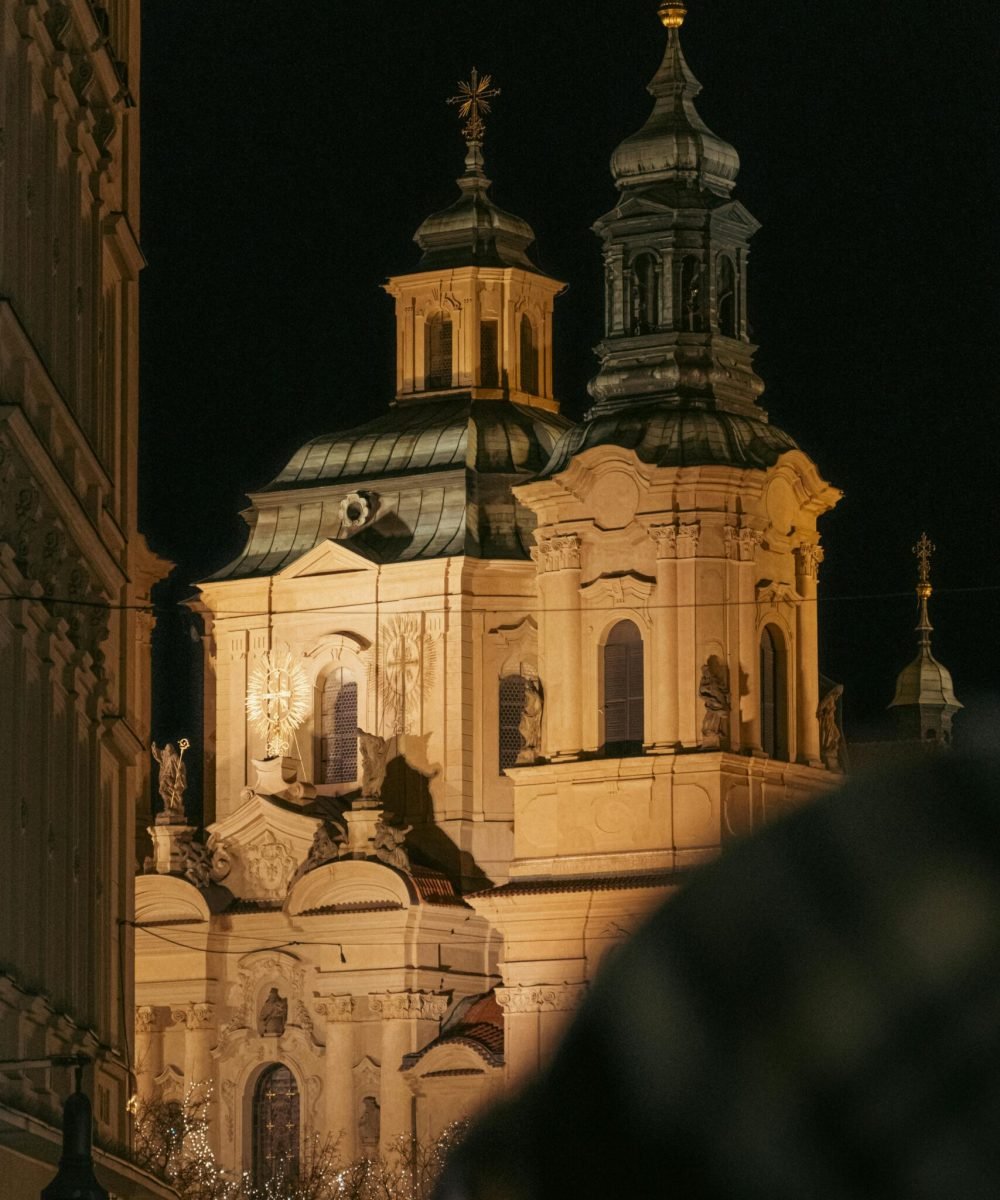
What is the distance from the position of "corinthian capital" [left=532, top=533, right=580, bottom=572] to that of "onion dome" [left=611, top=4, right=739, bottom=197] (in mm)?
7529

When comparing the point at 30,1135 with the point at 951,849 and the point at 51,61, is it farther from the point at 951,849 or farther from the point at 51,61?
the point at 951,849

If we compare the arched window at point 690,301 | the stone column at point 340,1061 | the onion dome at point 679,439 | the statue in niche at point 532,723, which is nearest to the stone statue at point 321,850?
the stone column at point 340,1061

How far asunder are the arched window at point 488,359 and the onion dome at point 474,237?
152 cm

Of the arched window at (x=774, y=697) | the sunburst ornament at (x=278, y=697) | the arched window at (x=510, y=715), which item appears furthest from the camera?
the sunburst ornament at (x=278, y=697)

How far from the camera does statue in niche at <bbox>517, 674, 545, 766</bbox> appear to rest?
64.8m

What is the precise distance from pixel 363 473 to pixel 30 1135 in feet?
174

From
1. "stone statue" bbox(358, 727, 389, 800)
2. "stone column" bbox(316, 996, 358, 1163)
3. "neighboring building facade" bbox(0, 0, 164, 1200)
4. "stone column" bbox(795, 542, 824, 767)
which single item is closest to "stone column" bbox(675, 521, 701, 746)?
"stone column" bbox(795, 542, 824, 767)

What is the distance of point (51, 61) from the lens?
24.6 metres

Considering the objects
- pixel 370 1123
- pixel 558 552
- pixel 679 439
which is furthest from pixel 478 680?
pixel 370 1123

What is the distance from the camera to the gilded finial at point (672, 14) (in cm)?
7112

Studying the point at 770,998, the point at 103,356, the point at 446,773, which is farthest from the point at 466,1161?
the point at 446,773

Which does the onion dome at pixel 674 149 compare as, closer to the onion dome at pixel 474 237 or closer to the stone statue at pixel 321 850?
the onion dome at pixel 474 237

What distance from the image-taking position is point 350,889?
6844 centimetres

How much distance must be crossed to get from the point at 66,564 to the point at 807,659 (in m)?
42.0
